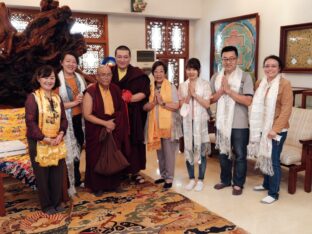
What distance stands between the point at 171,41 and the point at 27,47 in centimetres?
295

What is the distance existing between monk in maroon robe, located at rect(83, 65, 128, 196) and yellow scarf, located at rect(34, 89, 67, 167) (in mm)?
349

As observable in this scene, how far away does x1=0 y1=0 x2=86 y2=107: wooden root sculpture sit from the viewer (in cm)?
363

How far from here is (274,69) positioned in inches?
111

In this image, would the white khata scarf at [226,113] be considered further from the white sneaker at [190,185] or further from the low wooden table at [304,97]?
the low wooden table at [304,97]

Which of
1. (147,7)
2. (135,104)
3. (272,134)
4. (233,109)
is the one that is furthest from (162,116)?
(147,7)

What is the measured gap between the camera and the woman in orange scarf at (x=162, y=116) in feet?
10.3

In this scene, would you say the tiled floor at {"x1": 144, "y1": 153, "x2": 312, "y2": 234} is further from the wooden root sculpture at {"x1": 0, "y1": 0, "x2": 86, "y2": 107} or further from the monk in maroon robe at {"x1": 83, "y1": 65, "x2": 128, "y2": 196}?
the wooden root sculpture at {"x1": 0, "y1": 0, "x2": 86, "y2": 107}

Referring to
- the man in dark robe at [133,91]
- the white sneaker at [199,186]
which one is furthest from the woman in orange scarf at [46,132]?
the white sneaker at [199,186]

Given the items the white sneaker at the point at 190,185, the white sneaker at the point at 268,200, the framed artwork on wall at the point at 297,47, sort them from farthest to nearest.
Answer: the framed artwork on wall at the point at 297,47 → the white sneaker at the point at 190,185 → the white sneaker at the point at 268,200

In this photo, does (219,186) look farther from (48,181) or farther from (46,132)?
(46,132)

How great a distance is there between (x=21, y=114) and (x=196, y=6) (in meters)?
Result: 3.79

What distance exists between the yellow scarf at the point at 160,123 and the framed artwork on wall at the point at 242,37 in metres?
2.28

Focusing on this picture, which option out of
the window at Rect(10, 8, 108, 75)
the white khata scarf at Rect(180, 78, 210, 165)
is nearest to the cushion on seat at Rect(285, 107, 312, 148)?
the white khata scarf at Rect(180, 78, 210, 165)

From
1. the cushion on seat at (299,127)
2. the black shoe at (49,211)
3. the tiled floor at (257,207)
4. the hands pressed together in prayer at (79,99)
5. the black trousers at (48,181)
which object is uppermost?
the hands pressed together in prayer at (79,99)
